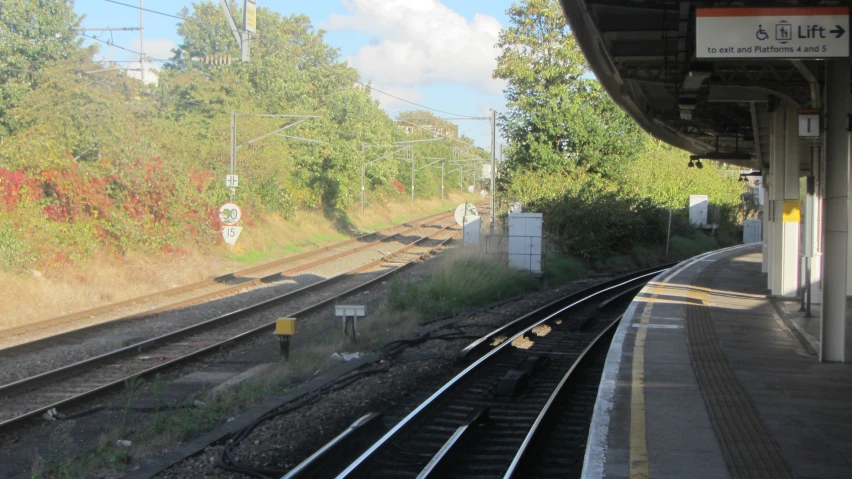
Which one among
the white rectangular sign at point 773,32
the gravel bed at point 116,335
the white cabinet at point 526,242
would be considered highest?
the white rectangular sign at point 773,32

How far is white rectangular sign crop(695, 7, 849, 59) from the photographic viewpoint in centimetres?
805

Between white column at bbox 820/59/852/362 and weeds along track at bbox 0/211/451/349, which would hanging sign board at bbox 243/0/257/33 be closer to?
weeds along track at bbox 0/211/451/349

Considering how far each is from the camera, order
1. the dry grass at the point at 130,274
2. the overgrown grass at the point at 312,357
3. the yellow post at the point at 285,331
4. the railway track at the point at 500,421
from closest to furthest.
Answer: the railway track at the point at 500,421 < the overgrown grass at the point at 312,357 < the yellow post at the point at 285,331 < the dry grass at the point at 130,274

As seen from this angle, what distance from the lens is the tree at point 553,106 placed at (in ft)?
113

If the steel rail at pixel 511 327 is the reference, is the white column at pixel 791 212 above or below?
above

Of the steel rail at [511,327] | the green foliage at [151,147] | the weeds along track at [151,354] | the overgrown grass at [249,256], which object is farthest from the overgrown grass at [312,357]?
the green foliage at [151,147]

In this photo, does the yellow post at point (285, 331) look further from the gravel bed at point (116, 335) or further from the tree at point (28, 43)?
the tree at point (28, 43)

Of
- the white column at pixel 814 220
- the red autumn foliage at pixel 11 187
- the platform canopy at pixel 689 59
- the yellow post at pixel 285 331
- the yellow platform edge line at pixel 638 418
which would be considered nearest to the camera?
the yellow platform edge line at pixel 638 418

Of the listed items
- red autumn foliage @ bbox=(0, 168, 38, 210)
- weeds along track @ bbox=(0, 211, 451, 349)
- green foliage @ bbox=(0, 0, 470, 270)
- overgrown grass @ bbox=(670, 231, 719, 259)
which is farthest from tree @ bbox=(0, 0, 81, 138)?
overgrown grass @ bbox=(670, 231, 719, 259)

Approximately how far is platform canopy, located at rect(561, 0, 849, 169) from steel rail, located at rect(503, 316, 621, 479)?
13.5ft

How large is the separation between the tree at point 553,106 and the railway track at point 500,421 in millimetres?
21573

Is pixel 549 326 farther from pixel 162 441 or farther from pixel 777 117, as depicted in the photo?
pixel 162 441

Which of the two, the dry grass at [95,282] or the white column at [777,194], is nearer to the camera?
the white column at [777,194]

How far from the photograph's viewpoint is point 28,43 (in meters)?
32.6
